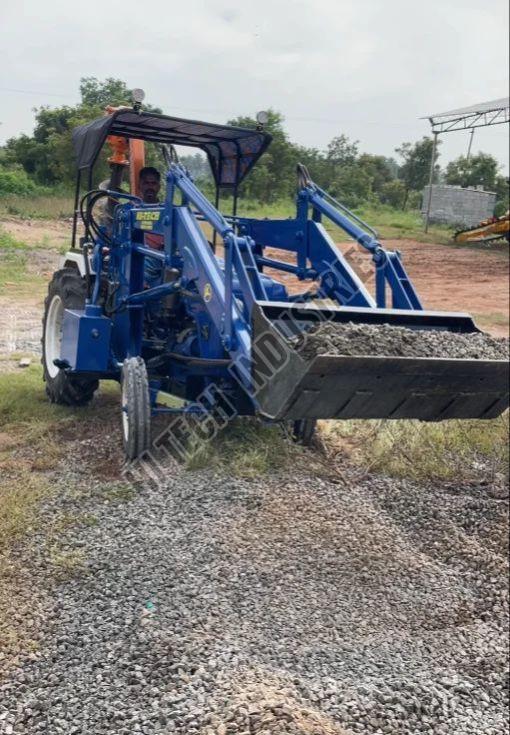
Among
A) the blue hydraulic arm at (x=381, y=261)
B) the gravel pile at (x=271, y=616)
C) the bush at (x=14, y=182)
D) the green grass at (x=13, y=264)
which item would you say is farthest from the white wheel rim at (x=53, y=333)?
the blue hydraulic arm at (x=381, y=261)

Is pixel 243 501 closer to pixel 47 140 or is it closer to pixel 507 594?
pixel 507 594

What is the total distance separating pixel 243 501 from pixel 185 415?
3.94ft

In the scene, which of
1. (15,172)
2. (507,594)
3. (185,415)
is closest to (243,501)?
(185,415)

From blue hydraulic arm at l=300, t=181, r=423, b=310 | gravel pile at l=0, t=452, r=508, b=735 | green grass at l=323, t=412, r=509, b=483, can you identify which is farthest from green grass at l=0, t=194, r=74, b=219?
green grass at l=323, t=412, r=509, b=483

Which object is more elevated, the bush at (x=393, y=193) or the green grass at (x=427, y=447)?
the bush at (x=393, y=193)

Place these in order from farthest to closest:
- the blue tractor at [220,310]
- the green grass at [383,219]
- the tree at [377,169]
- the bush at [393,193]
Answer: the bush at [393,193] < the tree at [377,169] < the green grass at [383,219] < the blue tractor at [220,310]

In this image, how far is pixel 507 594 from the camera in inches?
171

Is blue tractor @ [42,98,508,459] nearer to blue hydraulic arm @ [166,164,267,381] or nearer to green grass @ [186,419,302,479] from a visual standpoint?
blue hydraulic arm @ [166,164,267,381]

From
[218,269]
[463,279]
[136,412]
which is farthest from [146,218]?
[463,279]

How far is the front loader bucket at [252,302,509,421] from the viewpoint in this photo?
3547mm

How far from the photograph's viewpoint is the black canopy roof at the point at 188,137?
17.4 ft

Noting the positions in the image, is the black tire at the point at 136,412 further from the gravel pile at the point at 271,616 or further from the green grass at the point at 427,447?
the green grass at the point at 427,447

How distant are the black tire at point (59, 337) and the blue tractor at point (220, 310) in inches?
0.6

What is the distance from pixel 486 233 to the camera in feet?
76.8
